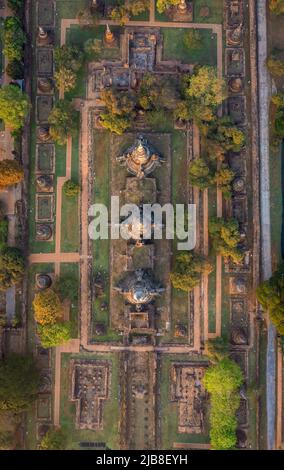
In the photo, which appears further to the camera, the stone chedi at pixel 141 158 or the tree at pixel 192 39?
the tree at pixel 192 39

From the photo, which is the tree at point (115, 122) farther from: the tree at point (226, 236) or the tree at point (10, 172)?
the tree at point (226, 236)

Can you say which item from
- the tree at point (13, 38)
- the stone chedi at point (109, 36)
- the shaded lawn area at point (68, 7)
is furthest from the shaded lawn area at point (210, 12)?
the tree at point (13, 38)

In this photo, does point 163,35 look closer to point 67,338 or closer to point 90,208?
point 90,208

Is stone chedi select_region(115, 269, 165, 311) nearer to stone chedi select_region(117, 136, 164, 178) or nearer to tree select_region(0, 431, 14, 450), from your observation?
stone chedi select_region(117, 136, 164, 178)

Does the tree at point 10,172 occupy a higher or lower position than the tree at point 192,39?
lower

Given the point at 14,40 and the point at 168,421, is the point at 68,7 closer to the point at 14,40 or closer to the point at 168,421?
the point at 14,40
